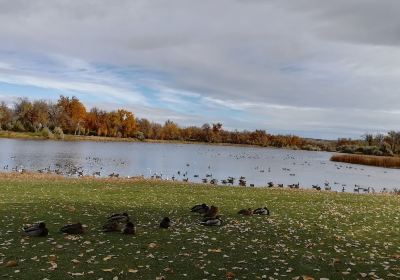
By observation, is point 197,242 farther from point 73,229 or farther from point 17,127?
point 17,127

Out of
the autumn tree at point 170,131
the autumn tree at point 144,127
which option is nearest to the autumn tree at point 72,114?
the autumn tree at point 144,127

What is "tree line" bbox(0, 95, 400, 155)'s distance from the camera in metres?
125

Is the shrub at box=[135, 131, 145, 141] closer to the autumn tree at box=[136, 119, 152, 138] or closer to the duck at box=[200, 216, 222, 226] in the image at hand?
the autumn tree at box=[136, 119, 152, 138]

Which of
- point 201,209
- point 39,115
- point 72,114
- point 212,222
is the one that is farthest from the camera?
point 72,114

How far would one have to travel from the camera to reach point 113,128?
157 m

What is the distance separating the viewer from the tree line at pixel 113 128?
124688mm

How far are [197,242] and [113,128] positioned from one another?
14983 cm

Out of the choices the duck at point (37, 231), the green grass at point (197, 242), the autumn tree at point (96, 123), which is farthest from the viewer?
the autumn tree at point (96, 123)

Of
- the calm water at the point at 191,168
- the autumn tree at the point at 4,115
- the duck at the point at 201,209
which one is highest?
the autumn tree at the point at 4,115

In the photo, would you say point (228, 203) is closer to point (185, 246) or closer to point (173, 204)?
point (173, 204)

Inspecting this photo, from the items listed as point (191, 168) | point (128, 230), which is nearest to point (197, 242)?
point (128, 230)

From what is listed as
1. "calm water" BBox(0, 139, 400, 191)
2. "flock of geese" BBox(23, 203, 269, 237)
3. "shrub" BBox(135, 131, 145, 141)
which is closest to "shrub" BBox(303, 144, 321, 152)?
"shrub" BBox(135, 131, 145, 141)

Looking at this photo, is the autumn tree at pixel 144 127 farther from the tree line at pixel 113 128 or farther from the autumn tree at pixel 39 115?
the autumn tree at pixel 39 115

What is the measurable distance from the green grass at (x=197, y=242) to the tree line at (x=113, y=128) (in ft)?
330
